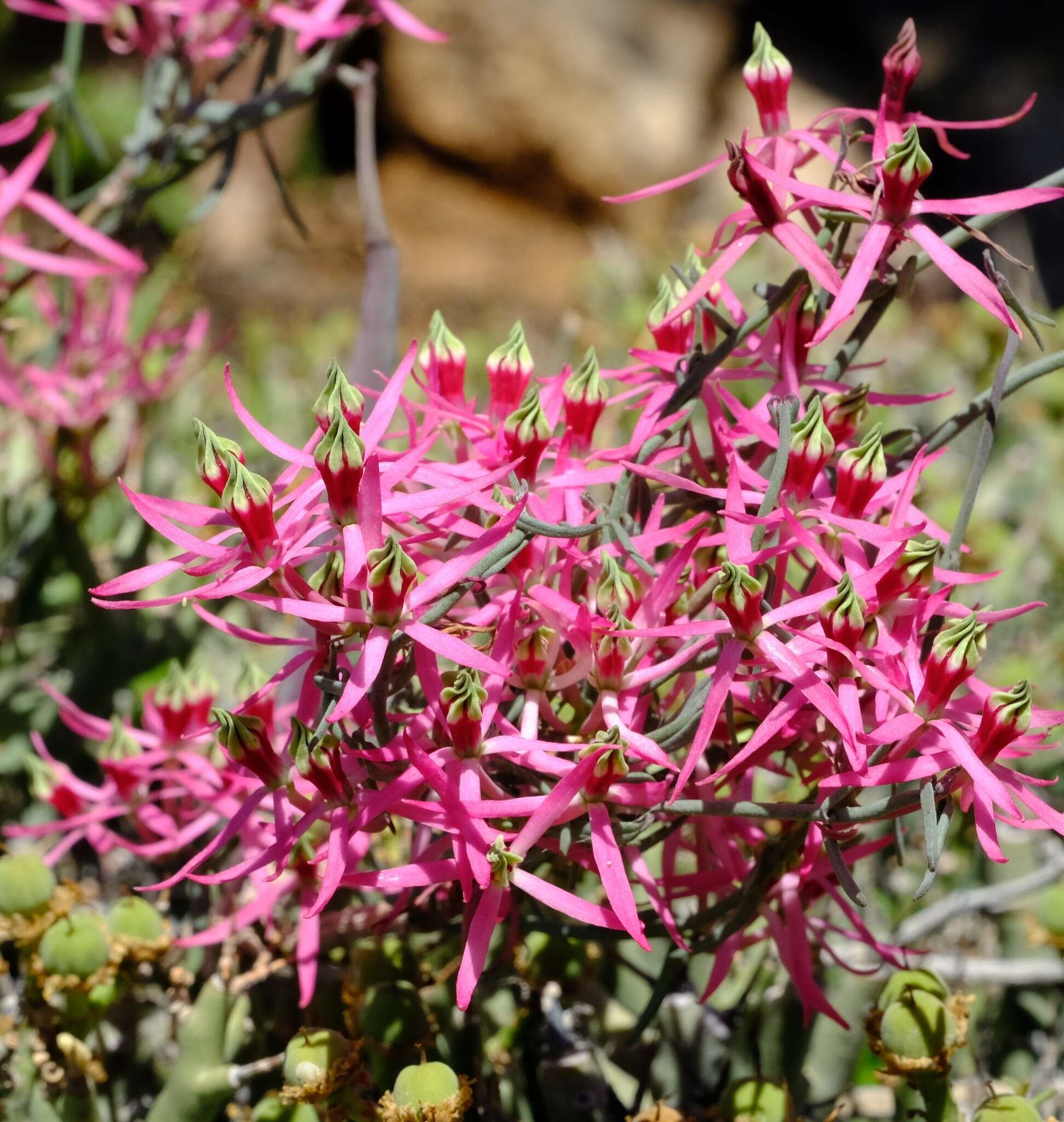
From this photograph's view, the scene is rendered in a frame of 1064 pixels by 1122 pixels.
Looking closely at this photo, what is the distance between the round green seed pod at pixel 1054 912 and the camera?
773 millimetres

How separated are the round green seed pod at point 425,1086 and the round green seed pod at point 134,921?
8.4 inches

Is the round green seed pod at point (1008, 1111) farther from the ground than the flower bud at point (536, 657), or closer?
closer

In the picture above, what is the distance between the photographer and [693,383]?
64 cm

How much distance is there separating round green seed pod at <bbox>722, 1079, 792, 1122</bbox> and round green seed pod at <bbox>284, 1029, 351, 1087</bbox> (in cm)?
22

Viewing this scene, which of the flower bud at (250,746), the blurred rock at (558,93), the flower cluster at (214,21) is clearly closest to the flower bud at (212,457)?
the flower bud at (250,746)

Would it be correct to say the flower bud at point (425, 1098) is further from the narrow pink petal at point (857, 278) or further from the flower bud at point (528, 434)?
the narrow pink petal at point (857, 278)

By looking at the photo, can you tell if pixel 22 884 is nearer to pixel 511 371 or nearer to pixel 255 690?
pixel 255 690

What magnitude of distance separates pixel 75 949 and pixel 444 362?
40cm

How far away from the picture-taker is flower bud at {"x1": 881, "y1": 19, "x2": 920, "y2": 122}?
657mm

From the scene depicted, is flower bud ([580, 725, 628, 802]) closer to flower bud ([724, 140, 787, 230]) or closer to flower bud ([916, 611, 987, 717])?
flower bud ([916, 611, 987, 717])

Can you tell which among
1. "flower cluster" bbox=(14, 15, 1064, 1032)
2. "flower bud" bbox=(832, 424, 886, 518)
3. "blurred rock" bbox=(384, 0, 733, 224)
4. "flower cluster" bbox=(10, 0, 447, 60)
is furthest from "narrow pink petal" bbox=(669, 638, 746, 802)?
"blurred rock" bbox=(384, 0, 733, 224)

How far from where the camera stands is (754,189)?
1.99 feet

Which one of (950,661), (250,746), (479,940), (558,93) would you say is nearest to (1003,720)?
(950,661)

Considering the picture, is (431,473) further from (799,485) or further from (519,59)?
(519,59)
